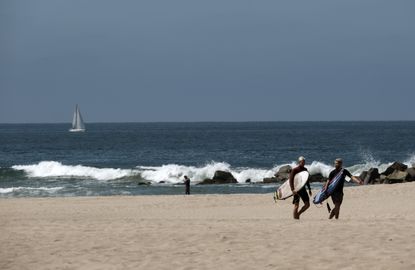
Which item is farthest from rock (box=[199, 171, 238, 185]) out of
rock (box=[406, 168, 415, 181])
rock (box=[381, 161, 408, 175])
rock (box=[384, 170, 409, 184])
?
rock (box=[406, 168, 415, 181])

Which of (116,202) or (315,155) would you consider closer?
(116,202)

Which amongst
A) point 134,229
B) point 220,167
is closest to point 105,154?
point 220,167

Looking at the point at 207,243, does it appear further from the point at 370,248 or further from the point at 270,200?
the point at 270,200

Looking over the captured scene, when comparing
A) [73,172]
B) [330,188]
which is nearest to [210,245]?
[330,188]

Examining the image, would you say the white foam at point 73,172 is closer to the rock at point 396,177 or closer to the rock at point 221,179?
the rock at point 221,179

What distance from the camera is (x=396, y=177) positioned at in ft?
115

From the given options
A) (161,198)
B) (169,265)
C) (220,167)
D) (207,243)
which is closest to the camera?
(169,265)

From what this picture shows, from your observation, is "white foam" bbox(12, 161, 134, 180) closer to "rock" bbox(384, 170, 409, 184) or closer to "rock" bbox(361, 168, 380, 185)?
"rock" bbox(361, 168, 380, 185)

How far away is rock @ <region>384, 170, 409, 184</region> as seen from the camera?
34656 millimetres

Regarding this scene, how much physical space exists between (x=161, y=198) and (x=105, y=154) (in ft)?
163

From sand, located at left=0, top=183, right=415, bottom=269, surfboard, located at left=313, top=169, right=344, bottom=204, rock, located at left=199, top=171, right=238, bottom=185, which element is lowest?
rock, located at left=199, top=171, right=238, bottom=185

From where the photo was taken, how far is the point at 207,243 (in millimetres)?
10703

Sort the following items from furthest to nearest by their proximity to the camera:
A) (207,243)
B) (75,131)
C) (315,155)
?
(75,131) → (315,155) → (207,243)

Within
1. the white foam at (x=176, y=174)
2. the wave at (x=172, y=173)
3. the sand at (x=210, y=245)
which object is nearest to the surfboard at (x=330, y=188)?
the sand at (x=210, y=245)
